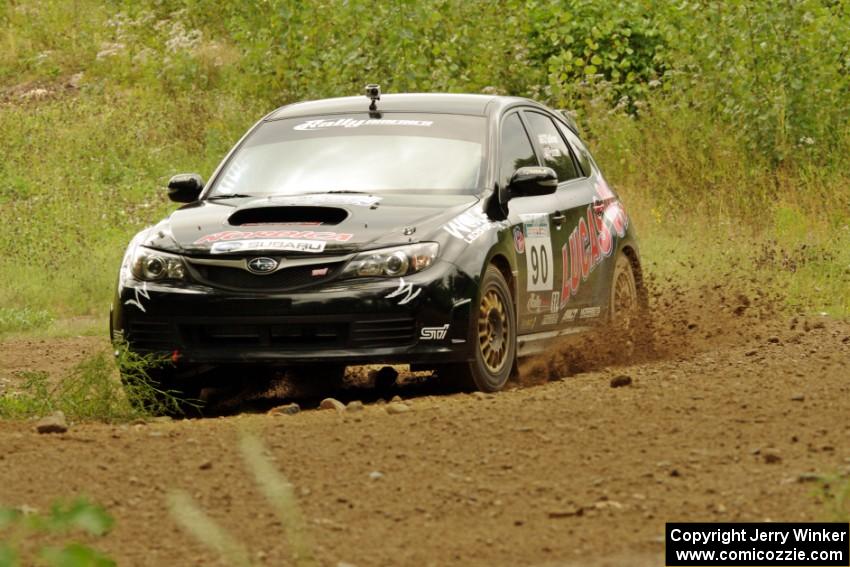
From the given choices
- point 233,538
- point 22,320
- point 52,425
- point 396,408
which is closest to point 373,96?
point 396,408

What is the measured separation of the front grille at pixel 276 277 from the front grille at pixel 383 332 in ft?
0.95

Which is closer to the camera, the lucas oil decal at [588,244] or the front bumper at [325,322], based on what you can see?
the front bumper at [325,322]

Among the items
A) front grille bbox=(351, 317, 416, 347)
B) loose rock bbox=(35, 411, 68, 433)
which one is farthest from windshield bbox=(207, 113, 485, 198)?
loose rock bbox=(35, 411, 68, 433)

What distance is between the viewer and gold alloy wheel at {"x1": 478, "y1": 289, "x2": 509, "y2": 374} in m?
8.52

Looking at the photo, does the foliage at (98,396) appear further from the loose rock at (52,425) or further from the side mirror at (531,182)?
the side mirror at (531,182)

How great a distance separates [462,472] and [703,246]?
1003cm

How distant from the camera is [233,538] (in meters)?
4.89

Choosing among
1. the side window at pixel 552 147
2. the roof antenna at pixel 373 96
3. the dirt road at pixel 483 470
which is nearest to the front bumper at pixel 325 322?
the dirt road at pixel 483 470

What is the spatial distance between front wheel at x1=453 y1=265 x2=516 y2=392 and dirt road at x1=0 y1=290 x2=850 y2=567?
303 millimetres

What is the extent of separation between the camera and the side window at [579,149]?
429 inches

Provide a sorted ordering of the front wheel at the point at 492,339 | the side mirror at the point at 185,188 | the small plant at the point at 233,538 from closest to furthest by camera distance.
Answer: the small plant at the point at 233,538, the front wheel at the point at 492,339, the side mirror at the point at 185,188

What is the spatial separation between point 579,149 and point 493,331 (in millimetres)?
2714

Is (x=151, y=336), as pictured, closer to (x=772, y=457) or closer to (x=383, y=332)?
(x=383, y=332)

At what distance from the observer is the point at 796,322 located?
1115 cm
